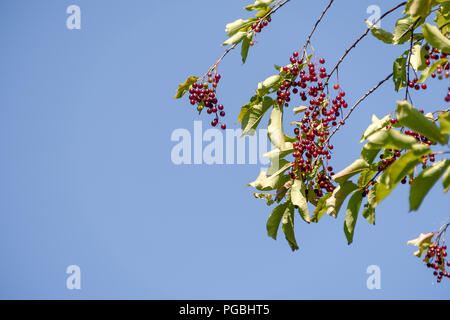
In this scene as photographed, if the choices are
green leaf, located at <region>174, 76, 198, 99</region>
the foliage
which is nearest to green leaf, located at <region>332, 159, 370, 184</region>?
the foliage

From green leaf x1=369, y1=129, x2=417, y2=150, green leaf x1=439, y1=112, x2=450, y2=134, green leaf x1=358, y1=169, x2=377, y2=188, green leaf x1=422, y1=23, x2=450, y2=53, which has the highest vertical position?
green leaf x1=422, y1=23, x2=450, y2=53

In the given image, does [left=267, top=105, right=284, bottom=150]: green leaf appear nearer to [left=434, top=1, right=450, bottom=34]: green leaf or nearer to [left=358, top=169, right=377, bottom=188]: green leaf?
[left=358, top=169, right=377, bottom=188]: green leaf

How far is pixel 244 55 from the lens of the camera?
3.39 metres

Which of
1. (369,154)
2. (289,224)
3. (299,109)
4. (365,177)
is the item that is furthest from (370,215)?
(299,109)

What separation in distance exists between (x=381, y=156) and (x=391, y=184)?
1.16 m

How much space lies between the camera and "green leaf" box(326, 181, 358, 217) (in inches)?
115

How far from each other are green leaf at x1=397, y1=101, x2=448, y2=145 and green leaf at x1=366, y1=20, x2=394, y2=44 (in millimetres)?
1487

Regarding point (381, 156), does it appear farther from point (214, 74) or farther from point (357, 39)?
point (214, 74)

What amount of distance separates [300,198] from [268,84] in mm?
694

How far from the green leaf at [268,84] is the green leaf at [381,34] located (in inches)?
24.7

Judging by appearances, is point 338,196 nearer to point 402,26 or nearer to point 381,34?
point 381,34

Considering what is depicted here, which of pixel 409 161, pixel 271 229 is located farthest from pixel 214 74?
pixel 409 161

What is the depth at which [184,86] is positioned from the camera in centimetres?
343

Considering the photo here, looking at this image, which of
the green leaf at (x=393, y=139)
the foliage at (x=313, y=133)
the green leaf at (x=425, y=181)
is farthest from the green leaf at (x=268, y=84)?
the green leaf at (x=425, y=181)
